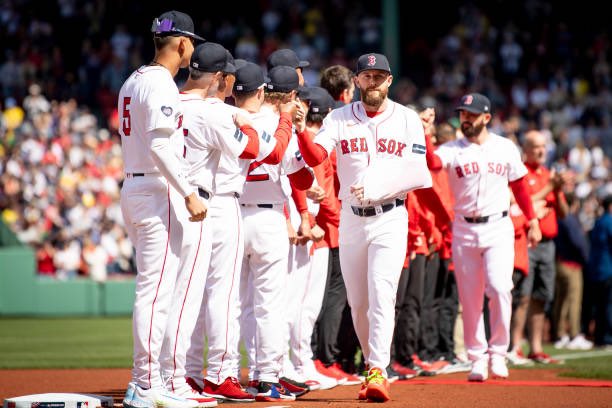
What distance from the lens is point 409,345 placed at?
29.8 ft

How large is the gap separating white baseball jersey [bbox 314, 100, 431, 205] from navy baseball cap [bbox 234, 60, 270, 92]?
1.74 ft

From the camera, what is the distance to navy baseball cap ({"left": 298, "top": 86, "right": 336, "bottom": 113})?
793 centimetres

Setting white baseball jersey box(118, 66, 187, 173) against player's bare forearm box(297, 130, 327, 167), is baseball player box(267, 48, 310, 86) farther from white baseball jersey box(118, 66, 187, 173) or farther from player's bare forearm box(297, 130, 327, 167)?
white baseball jersey box(118, 66, 187, 173)

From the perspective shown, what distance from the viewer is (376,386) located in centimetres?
670

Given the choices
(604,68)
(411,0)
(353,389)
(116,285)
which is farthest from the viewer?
(411,0)

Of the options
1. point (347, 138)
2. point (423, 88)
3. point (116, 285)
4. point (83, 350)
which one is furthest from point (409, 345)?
point (423, 88)

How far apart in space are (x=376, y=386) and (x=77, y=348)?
6574 mm

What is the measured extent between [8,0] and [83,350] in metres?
15.9

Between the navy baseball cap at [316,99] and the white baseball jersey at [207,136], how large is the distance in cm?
136

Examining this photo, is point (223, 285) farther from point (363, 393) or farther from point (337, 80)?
point (337, 80)

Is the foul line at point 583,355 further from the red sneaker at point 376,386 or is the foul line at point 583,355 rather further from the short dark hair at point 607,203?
the red sneaker at point 376,386

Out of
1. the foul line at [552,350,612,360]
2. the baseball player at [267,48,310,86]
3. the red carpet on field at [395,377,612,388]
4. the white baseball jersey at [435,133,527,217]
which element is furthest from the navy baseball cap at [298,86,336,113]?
the foul line at [552,350,612,360]

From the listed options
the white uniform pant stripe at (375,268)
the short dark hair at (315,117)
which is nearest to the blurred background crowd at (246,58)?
the short dark hair at (315,117)

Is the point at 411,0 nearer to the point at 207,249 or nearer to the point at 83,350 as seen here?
the point at 83,350
